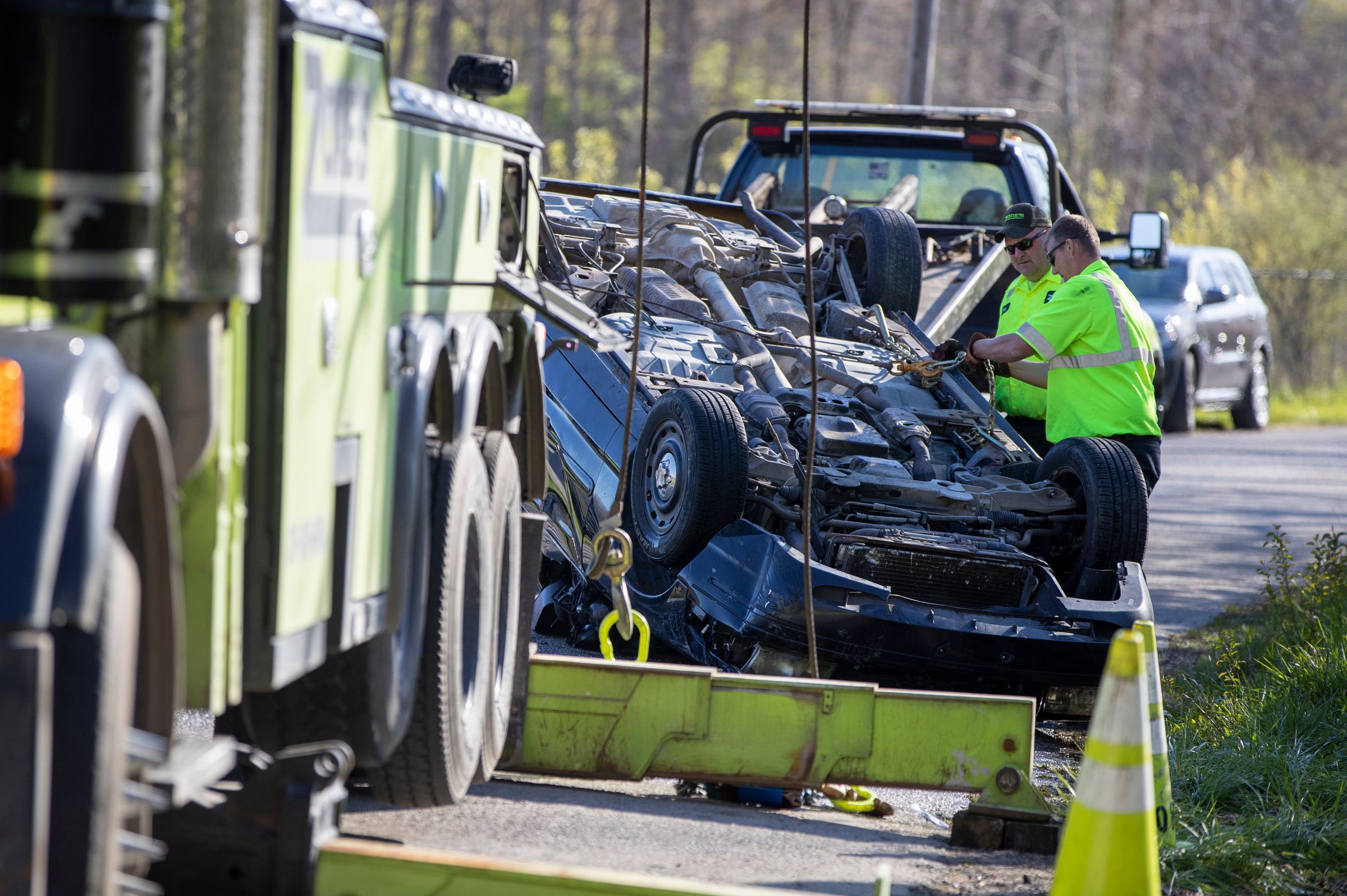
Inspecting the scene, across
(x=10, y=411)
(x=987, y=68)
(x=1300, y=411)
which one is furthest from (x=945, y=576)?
(x=987, y=68)

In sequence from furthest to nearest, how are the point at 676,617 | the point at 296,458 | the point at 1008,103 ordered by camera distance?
1. the point at 1008,103
2. the point at 676,617
3. the point at 296,458

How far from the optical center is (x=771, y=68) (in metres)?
49.6

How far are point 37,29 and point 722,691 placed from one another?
302 centimetres

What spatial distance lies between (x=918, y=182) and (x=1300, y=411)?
13305mm

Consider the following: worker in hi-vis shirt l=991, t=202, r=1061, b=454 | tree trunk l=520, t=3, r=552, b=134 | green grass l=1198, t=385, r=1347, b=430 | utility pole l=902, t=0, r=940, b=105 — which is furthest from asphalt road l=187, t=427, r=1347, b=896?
tree trunk l=520, t=3, r=552, b=134

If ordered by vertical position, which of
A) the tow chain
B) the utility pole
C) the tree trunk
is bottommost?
the tow chain

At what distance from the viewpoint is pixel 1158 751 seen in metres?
4.66

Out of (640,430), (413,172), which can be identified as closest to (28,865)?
(413,172)

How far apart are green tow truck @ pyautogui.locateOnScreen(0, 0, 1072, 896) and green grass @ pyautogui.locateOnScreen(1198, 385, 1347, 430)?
631 inches

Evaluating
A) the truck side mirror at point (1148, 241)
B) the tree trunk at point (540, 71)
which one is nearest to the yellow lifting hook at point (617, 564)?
the truck side mirror at point (1148, 241)

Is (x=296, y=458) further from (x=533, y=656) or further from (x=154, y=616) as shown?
(x=533, y=656)

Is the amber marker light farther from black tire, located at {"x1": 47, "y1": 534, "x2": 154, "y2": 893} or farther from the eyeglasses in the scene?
the eyeglasses

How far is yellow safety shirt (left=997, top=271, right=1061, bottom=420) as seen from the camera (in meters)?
8.20

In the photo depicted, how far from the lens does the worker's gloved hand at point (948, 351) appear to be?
805 centimetres
